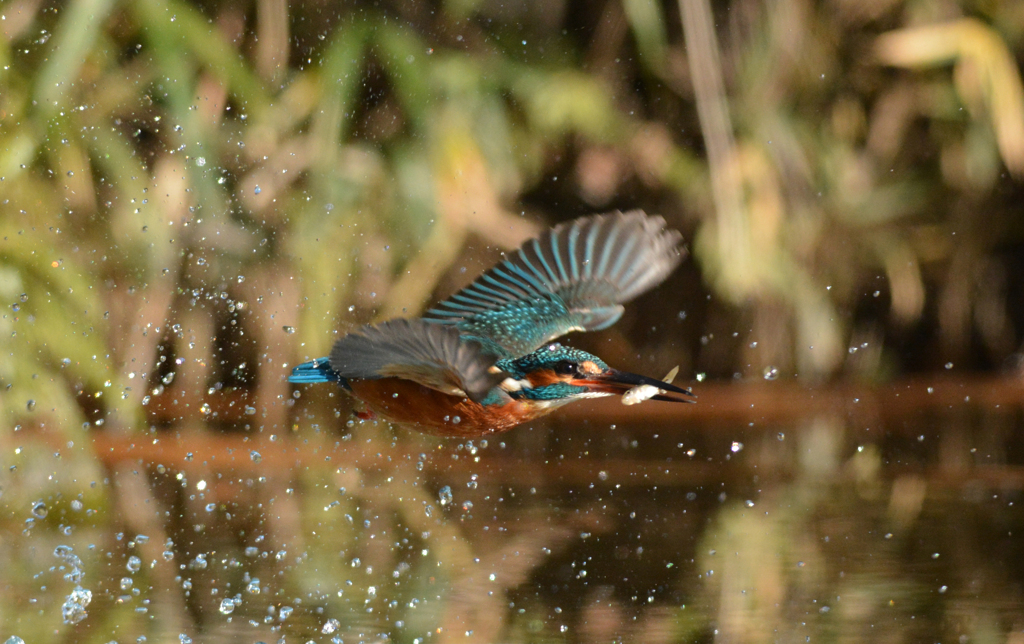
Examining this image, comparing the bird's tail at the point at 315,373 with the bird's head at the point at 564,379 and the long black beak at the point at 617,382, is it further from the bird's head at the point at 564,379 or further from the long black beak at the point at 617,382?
the long black beak at the point at 617,382

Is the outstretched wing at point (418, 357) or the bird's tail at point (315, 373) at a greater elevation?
the bird's tail at point (315, 373)

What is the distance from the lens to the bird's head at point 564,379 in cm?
213

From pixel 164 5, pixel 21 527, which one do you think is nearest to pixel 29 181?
pixel 164 5

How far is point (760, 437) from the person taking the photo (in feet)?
13.2

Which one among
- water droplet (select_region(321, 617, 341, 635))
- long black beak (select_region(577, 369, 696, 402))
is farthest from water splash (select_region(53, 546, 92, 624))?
long black beak (select_region(577, 369, 696, 402))

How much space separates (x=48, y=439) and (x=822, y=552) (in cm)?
215

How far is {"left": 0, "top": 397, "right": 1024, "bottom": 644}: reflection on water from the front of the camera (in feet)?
6.42

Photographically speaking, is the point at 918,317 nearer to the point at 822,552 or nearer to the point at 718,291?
the point at 718,291

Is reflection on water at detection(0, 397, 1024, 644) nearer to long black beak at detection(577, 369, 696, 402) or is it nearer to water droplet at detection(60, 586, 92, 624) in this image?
water droplet at detection(60, 586, 92, 624)

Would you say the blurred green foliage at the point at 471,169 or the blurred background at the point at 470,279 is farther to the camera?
the blurred green foliage at the point at 471,169

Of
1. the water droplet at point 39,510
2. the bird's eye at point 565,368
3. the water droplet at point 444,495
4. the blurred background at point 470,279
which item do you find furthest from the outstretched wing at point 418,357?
the water droplet at point 39,510

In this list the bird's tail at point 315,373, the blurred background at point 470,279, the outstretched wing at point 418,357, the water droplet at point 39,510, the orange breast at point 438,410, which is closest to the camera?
the outstretched wing at point 418,357

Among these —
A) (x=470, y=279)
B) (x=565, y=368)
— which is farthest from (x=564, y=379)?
(x=470, y=279)

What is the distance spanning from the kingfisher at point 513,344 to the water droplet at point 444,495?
1.69 feet
